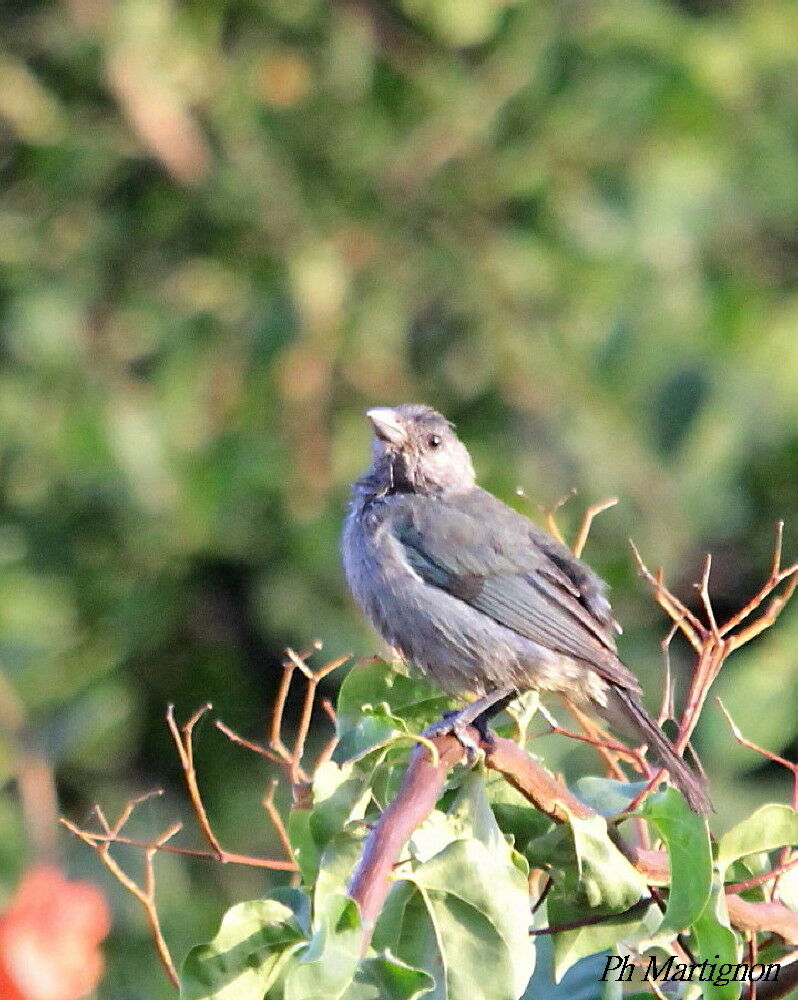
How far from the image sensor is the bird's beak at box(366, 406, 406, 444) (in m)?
4.62

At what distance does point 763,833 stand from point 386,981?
0.68m

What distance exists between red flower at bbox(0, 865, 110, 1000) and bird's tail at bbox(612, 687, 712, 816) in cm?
110

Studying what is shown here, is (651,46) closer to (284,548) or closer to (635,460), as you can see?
(635,460)

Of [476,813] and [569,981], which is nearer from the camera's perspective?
[476,813]

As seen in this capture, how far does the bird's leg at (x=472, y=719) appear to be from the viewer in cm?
246

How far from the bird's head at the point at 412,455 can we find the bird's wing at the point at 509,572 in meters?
0.17

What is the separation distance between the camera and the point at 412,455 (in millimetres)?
4664

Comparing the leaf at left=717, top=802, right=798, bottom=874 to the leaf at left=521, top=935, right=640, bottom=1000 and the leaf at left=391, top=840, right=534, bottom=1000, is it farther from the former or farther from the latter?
the leaf at left=391, top=840, right=534, bottom=1000

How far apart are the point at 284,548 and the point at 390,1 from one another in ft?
8.12

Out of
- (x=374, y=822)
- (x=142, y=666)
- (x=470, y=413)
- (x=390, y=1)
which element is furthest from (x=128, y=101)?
(x=374, y=822)

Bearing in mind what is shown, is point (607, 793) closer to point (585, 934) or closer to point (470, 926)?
point (585, 934)

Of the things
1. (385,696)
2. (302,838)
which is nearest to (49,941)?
(302,838)

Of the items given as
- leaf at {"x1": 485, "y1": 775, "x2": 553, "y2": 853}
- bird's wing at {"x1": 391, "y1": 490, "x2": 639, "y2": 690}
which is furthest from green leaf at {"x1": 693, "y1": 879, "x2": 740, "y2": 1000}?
bird's wing at {"x1": 391, "y1": 490, "x2": 639, "y2": 690}

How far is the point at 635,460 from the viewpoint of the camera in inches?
235
